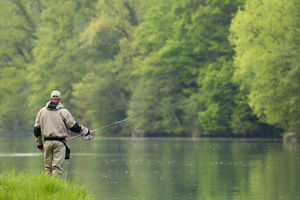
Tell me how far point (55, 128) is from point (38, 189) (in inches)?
55.2

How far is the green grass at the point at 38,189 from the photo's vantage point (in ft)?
33.9

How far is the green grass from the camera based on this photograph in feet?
33.9

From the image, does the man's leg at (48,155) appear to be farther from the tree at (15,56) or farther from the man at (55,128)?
the tree at (15,56)

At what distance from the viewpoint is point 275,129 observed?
46531 mm

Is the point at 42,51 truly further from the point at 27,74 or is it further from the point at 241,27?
the point at 241,27

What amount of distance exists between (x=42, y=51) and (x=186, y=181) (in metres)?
42.7

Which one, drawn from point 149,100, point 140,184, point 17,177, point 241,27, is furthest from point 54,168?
point 149,100

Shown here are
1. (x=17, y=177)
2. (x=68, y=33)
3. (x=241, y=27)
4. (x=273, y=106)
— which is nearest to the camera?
(x=17, y=177)

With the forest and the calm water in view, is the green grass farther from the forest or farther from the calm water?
the forest

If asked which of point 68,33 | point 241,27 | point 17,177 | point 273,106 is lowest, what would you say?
point 17,177

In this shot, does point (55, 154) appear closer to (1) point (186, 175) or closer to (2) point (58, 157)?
(2) point (58, 157)

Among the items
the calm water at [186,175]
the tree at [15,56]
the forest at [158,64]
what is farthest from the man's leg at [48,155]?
the tree at [15,56]

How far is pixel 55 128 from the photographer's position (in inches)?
473

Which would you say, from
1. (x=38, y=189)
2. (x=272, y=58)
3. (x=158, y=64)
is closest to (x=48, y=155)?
(x=38, y=189)
